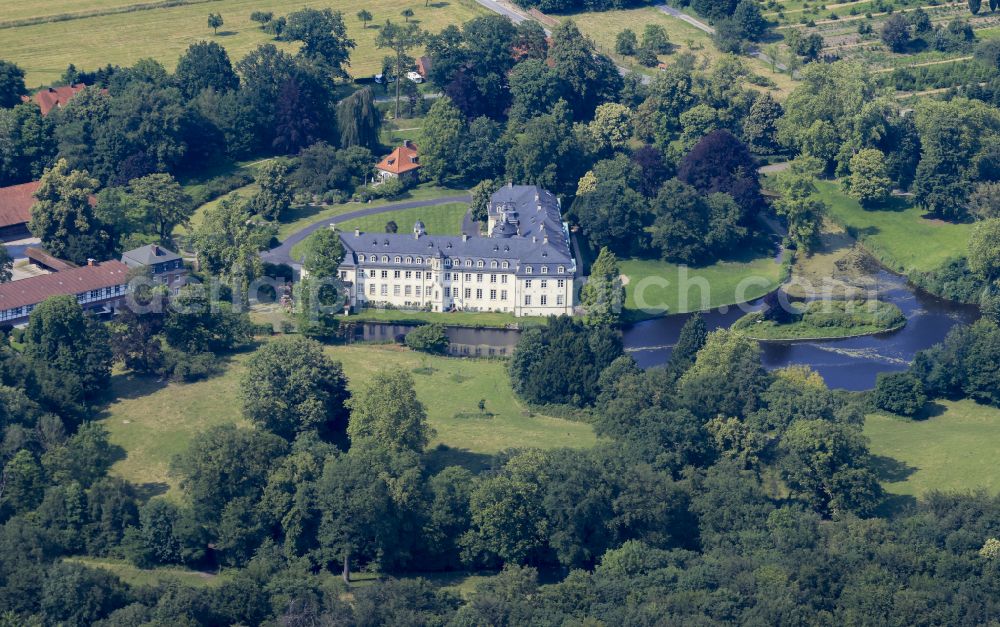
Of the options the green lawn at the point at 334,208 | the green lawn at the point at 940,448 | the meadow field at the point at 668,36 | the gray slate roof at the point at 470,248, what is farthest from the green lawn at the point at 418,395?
the meadow field at the point at 668,36

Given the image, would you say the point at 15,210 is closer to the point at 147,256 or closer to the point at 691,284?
the point at 147,256

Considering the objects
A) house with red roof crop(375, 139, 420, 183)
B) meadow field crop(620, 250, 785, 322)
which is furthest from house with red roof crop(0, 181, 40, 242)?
meadow field crop(620, 250, 785, 322)

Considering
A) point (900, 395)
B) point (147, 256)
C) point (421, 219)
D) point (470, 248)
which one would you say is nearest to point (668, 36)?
point (421, 219)

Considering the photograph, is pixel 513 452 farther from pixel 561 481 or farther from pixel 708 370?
pixel 708 370

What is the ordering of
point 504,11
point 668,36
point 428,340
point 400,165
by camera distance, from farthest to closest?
point 504,11 < point 668,36 < point 400,165 < point 428,340

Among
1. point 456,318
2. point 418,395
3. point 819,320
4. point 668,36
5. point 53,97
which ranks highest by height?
point 668,36

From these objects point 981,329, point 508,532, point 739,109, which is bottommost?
point 508,532

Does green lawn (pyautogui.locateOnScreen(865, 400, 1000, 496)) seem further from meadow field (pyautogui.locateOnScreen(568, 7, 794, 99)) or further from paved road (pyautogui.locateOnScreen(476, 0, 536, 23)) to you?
paved road (pyautogui.locateOnScreen(476, 0, 536, 23))

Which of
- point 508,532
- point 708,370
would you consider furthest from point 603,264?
point 508,532
